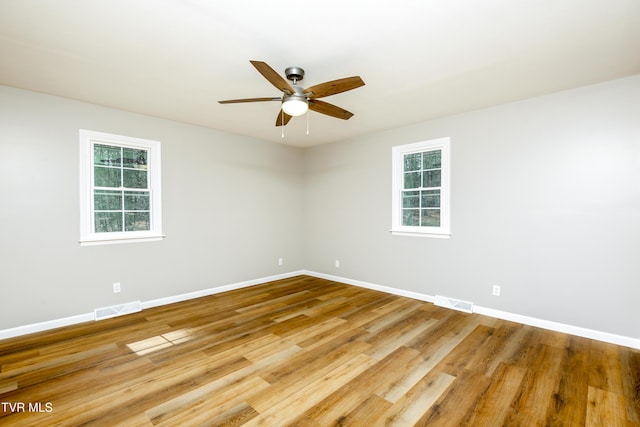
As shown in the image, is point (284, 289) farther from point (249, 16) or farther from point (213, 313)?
point (249, 16)

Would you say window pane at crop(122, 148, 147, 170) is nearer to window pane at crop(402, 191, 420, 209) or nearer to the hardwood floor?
the hardwood floor

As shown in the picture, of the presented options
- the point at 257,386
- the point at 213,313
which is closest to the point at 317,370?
the point at 257,386

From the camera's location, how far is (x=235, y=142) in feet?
16.5

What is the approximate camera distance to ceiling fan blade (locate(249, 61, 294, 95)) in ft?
6.55

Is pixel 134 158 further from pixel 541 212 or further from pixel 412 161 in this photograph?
pixel 541 212

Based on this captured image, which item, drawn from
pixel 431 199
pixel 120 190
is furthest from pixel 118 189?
pixel 431 199

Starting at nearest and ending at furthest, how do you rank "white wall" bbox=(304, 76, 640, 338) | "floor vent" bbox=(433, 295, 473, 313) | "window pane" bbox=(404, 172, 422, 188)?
"white wall" bbox=(304, 76, 640, 338) → "floor vent" bbox=(433, 295, 473, 313) → "window pane" bbox=(404, 172, 422, 188)

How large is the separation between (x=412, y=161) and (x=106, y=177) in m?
4.30

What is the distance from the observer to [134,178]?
4.02 metres

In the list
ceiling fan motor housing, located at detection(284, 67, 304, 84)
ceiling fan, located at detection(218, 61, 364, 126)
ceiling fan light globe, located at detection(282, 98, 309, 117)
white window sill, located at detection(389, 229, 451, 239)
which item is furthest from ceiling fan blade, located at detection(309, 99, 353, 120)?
white window sill, located at detection(389, 229, 451, 239)

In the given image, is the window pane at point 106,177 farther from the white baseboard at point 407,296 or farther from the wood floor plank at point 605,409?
the wood floor plank at point 605,409

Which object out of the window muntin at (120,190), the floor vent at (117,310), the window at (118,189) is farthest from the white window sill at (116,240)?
the floor vent at (117,310)

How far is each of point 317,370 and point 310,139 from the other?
3.98m

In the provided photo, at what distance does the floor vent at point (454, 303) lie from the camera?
12.8 feet
